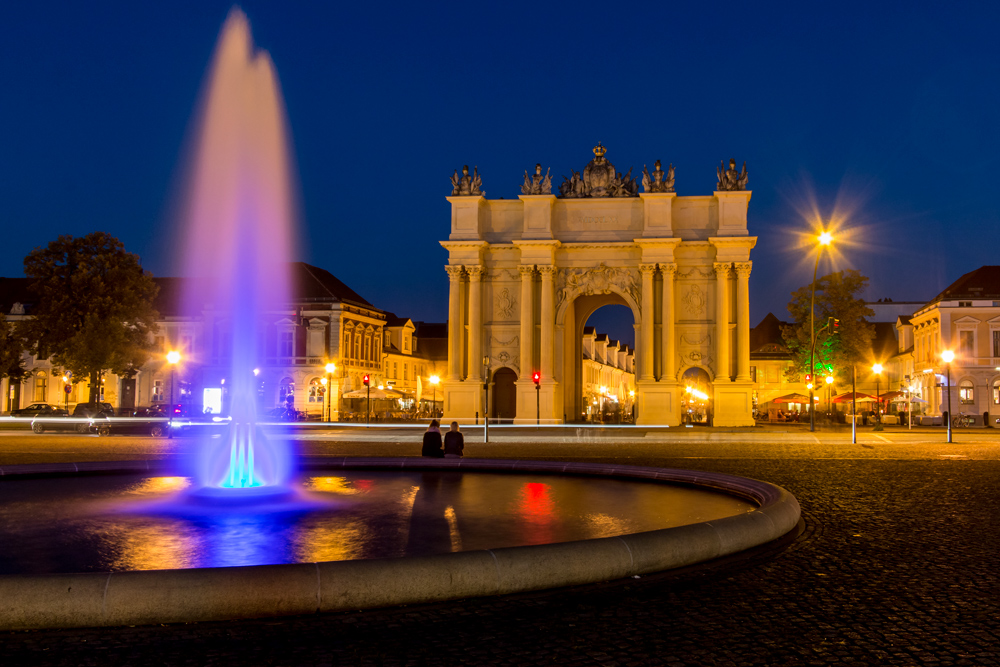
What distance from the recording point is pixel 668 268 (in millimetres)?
53562

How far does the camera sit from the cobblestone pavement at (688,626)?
5625mm

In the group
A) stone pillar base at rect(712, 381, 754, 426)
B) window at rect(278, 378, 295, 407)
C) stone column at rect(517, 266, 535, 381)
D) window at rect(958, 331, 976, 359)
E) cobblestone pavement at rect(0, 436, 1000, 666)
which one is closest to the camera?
cobblestone pavement at rect(0, 436, 1000, 666)

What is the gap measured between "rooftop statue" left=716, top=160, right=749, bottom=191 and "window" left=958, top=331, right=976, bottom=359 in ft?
96.7

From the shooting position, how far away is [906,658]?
5656 mm

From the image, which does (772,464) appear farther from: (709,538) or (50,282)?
(50,282)

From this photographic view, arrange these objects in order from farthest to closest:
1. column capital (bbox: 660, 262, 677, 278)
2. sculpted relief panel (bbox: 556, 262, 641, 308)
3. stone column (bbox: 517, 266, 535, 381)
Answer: sculpted relief panel (bbox: 556, 262, 641, 308), stone column (bbox: 517, 266, 535, 381), column capital (bbox: 660, 262, 677, 278)

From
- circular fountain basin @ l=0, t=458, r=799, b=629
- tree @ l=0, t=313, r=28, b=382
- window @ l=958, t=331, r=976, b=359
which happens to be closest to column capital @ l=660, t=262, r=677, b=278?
window @ l=958, t=331, r=976, b=359

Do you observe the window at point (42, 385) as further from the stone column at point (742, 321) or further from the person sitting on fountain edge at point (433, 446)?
the person sitting on fountain edge at point (433, 446)

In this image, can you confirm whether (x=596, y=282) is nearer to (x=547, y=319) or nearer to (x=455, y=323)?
(x=547, y=319)

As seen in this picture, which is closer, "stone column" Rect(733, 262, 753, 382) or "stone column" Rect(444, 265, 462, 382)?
"stone column" Rect(733, 262, 753, 382)

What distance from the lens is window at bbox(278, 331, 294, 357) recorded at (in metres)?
76.2

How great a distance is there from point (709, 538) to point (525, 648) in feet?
11.2

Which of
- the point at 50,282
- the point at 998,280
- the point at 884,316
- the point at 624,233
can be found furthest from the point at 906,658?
the point at 884,316

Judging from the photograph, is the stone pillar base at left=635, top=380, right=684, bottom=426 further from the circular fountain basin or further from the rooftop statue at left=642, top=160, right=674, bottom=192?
the circular fountain basin
